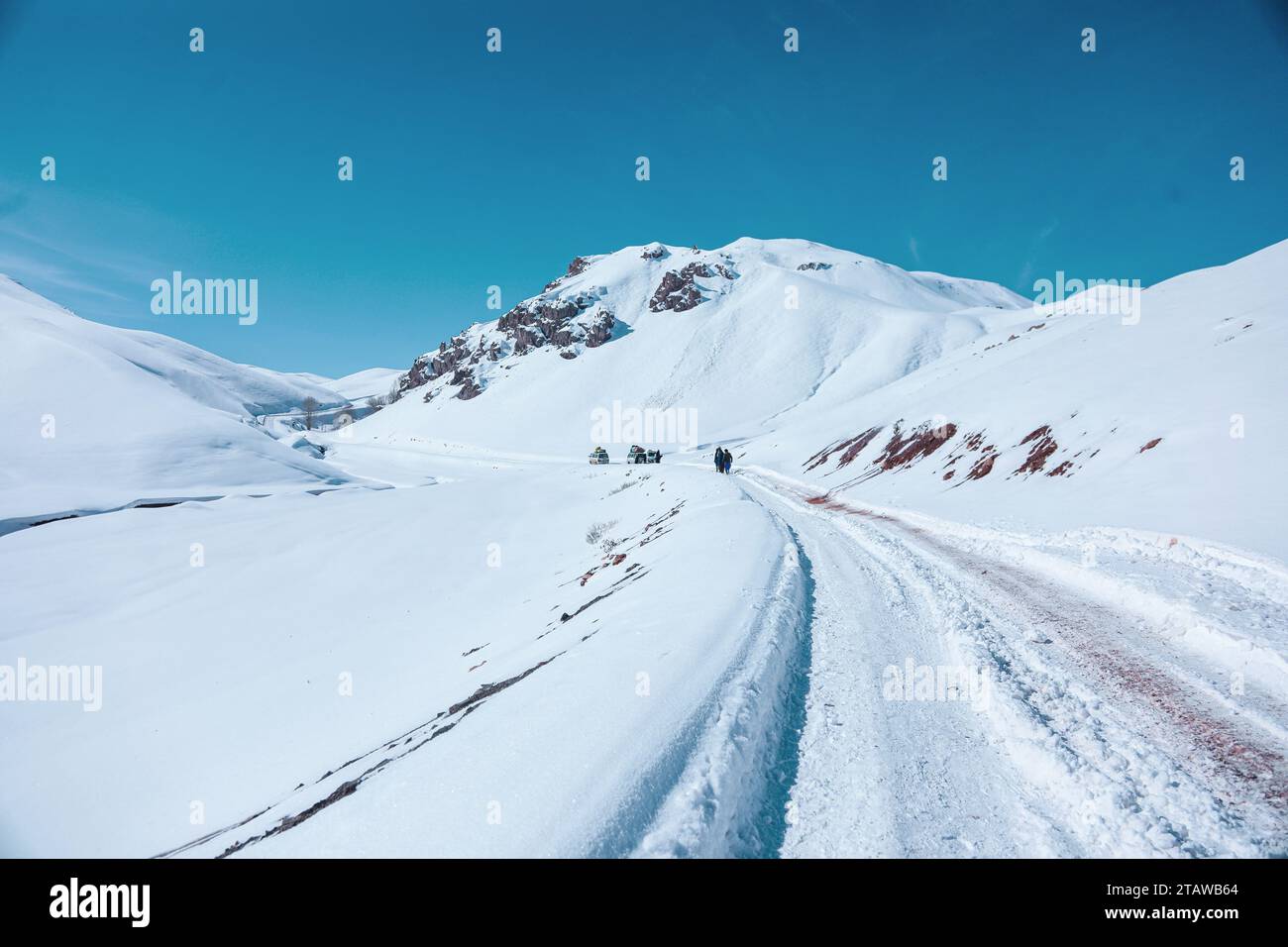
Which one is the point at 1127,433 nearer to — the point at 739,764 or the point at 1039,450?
the point at 1039,450

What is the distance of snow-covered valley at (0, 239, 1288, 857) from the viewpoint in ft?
11.6

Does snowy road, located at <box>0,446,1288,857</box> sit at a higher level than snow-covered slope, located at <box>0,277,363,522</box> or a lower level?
lower

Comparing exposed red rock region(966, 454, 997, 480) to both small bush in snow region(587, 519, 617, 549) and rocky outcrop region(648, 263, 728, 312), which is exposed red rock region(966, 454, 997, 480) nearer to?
small bush in snow region(587, 519, 617, 549)

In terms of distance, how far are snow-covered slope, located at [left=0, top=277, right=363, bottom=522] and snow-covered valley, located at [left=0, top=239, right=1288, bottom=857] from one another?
4661mm

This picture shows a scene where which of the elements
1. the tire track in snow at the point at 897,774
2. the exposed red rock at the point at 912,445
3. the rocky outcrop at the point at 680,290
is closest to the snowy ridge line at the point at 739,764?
the tire track in snow at the point at 897,774

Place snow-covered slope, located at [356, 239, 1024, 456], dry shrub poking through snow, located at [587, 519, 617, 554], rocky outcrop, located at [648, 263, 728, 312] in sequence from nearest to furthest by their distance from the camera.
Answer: dry shrub poking through snow, located at [587, 519, 617, 554]
snow-covered slope, located at [356, 239, 1024, 456]
rocky outcrop, located at [648, 263, 728, 312]

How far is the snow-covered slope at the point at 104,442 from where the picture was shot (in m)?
40.3

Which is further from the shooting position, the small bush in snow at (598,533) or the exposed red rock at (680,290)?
the exposed red rock at (680,290)

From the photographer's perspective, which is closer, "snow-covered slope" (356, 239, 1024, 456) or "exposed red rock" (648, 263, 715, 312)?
"snow-covered slope" (356, 239, 1024, 456)

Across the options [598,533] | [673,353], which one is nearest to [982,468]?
[598,533]

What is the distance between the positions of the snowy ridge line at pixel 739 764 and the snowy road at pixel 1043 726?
0.16 meters

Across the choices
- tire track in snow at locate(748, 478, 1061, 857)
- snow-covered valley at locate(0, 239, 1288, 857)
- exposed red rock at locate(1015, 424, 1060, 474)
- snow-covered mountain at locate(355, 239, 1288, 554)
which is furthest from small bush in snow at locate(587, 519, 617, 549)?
tire track in snow at locate(748, 478, 1061, 857)

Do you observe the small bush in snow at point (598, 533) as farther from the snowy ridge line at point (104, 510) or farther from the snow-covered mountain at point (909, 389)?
the snowy ridge line at point (104, 510)
